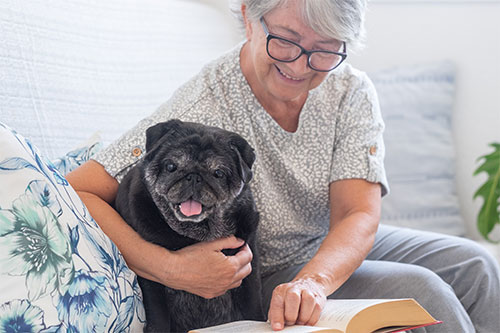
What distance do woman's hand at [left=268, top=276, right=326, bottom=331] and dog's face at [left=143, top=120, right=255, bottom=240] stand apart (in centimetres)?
22

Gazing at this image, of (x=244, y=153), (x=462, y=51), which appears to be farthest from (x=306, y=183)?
(x=462, y=51)

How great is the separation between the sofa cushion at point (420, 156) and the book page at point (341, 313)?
1576mm

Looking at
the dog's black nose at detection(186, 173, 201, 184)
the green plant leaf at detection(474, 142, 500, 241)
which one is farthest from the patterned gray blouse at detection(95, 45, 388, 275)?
the green plant leaf at detection(474, 142, 500, 241)

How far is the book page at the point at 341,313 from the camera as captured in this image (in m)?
0.93

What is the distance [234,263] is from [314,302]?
208mm

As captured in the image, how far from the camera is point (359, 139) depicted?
1.45 meters

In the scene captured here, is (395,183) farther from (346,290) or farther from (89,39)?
(89,39)

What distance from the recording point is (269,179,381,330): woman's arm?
1.00m

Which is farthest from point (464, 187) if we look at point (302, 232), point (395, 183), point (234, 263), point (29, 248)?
point (29, 248)

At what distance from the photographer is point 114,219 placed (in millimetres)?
1191

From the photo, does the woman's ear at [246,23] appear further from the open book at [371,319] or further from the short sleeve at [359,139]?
the open book at [371,319]

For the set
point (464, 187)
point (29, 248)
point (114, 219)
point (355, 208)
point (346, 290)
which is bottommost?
point (464, 187)

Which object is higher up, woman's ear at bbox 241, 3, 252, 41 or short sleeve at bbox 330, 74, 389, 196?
woman's ear at bbox 241, 3, 252, 41

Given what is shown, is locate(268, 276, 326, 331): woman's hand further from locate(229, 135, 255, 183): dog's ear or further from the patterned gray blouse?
the patterned gray blouse
